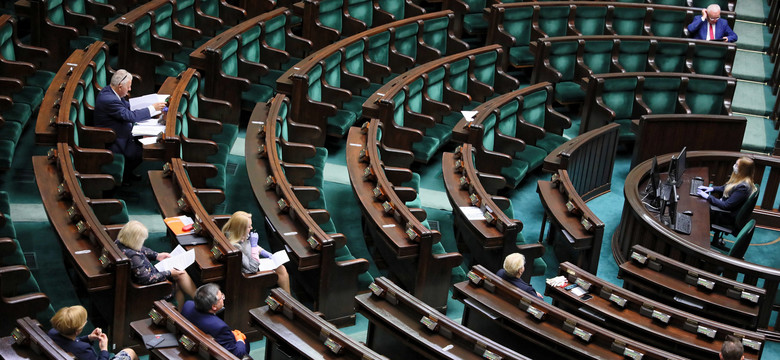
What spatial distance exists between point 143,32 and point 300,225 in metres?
1.56

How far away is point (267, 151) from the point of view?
10.6ft

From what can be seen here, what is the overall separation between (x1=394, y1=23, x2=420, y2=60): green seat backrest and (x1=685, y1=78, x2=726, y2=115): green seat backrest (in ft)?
4.94

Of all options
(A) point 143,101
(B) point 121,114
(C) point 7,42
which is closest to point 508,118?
(A) point 143,101

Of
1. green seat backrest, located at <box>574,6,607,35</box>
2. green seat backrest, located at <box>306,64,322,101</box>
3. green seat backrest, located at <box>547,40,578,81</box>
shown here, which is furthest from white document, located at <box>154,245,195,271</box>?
green seat backrest, located at <box>574,6,607,35</box>

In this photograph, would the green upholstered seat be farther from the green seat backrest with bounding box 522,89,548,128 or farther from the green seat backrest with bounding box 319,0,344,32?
the green seat backrest with bounding box 319,0,344,32

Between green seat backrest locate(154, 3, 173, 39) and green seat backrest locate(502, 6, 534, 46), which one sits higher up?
green seat backrest locate(502, 6, 534, 46)

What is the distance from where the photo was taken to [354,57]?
4.23 metres

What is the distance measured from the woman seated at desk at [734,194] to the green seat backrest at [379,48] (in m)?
1.70

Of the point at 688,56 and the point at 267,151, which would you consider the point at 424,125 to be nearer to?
the point at 267,151

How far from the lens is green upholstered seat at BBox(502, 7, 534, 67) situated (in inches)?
192

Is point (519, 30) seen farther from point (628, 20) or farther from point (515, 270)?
point (515, 270)

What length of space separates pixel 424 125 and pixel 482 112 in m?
0.29

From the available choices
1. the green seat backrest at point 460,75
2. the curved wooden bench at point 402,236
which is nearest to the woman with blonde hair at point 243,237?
the curved wooden bench at point 402,236

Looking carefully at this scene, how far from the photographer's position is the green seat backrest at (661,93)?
459 centimetres
